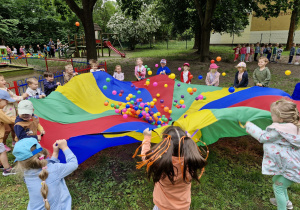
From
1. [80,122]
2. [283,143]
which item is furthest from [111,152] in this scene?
[283,143]

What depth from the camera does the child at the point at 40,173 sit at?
59.2 inches

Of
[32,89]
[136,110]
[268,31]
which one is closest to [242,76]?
Result: [136,110]

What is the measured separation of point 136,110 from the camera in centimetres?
359

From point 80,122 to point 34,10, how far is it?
26.7 metres

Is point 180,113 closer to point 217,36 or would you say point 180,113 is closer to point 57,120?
point 57,120

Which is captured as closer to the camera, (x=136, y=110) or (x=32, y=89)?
(x=32, y=89)

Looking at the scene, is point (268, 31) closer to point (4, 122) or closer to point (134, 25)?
point (134, 25)

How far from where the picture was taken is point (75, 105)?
3588 millimetres

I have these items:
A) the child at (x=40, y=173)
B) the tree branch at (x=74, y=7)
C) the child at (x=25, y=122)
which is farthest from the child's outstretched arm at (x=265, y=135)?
the tree branch at (x=74, y=7)

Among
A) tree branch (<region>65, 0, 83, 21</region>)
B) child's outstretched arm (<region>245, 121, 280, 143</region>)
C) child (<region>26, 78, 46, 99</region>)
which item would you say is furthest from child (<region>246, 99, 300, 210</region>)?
tree branch (<region>65, 0, 83, 21</region>)

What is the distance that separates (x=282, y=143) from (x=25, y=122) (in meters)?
2.86

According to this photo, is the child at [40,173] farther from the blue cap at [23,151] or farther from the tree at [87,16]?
the tree at [87,16]

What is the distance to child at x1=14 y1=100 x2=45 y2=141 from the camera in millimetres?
2330

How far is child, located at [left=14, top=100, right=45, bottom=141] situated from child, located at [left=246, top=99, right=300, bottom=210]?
2.47m
